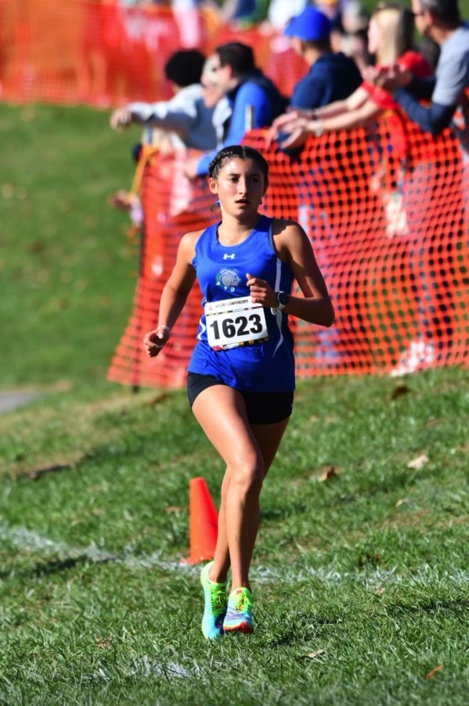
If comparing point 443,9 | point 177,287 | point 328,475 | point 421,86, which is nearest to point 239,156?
point 177,287

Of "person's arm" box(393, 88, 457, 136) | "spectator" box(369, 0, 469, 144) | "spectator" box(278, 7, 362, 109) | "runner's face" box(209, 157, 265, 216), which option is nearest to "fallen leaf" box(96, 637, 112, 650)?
"runner's face" box(209, 157, 265, 216)

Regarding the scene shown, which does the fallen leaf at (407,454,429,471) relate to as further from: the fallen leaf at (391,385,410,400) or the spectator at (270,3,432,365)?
the spectator at (270,3,432,365)

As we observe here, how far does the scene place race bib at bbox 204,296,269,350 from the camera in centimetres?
533

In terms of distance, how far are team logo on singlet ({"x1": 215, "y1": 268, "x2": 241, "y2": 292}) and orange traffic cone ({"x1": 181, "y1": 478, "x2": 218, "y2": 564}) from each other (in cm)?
173

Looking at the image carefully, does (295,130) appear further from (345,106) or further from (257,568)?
(257,568)

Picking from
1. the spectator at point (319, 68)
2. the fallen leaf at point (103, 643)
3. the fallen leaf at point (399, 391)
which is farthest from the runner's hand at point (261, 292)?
the spectator at point (319, 68)

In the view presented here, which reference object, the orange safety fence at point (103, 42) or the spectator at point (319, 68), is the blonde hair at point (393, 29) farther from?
the orange safety fence at point (103, 42)

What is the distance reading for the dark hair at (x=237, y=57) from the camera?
9.62 m

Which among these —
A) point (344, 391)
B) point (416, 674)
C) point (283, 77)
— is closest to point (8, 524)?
point (344, 391)

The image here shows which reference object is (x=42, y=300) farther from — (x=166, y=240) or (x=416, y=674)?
(x=416, y=674)

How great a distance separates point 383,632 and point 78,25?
20.7m

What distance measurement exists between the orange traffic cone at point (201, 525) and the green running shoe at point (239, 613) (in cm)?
156

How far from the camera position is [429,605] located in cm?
520

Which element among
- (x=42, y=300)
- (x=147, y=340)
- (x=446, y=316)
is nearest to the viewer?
(x=147, y=340)
